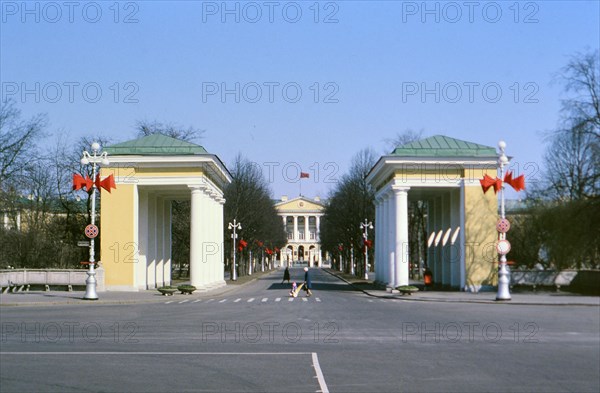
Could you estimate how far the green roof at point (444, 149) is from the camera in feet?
156

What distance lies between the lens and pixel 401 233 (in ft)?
158

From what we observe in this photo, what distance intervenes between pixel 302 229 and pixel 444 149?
464 ft

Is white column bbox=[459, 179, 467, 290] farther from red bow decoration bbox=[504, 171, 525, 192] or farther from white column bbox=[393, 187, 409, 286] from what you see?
red bow decoration bbox=[504, 171, 525, 192]

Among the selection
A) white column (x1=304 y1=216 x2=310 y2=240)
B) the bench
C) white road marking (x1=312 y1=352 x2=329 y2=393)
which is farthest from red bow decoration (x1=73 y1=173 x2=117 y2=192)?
white column (x1=304 y1=216 x2=310 y2=240)

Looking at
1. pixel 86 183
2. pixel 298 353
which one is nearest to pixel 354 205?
pixel 86 183

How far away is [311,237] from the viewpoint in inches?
7338

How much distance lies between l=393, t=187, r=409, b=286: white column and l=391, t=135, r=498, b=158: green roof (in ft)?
8.60

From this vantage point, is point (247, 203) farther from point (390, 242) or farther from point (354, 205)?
point (390, 242)

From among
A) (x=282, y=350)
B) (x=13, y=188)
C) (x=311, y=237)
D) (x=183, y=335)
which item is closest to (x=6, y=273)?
(x=13, y=188)

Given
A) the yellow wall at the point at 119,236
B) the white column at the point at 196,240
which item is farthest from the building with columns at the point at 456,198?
the yellow wall at the point at 119,236

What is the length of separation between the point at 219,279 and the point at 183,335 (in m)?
41.9

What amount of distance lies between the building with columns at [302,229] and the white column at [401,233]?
13343cm

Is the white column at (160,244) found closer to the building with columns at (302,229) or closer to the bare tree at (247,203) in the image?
the bare tree at (247,203)

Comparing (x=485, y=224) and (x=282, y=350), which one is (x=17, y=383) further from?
(x=485, y=224)
